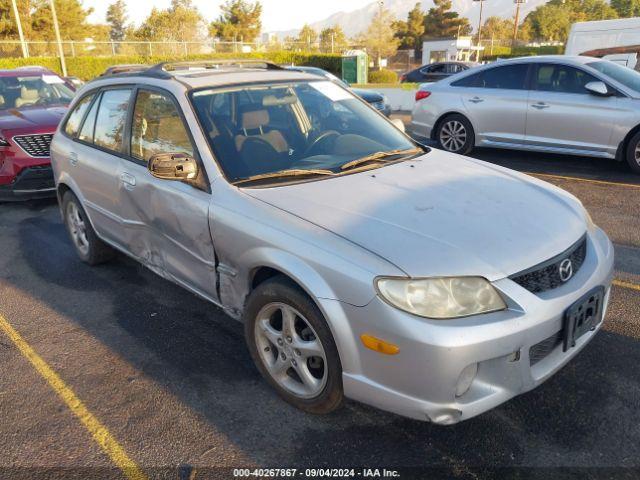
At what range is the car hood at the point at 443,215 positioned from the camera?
7.75ft

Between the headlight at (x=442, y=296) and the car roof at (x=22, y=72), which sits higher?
the car roof at (x=22, y=72)

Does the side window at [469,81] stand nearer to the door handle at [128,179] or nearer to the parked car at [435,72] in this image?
the door handle at [128,179]

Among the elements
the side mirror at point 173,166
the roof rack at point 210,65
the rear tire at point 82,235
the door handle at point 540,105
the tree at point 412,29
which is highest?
the tree at point 412,29

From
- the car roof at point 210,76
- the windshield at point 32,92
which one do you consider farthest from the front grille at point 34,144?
the car roof at point 210,76

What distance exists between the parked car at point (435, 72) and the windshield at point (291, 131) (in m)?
19.4

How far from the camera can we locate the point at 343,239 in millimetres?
2459

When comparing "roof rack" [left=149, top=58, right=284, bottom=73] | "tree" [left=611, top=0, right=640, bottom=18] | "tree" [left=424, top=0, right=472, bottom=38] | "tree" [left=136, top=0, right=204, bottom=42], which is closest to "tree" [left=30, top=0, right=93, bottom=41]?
"tree" [left=136, top=0, right=204, bottom=42]

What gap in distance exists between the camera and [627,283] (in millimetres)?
4098

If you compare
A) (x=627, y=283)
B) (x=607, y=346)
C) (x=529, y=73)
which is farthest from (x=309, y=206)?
(x=529, y=73)

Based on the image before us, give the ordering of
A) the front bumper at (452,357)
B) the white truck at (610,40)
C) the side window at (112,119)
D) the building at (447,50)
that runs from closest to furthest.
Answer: the front bumper at (452,357) < the side window at (112,119) < the white truck at (610,40) < the building at (447,50)

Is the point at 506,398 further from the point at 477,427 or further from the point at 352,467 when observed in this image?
the point at 352,467

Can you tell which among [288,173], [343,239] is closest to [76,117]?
[288,173]

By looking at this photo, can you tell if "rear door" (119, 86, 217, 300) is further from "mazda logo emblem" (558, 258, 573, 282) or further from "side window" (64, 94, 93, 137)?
"mazda logo emblem" (558, 258, 573, 282)

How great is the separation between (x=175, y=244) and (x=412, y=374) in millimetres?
1833
